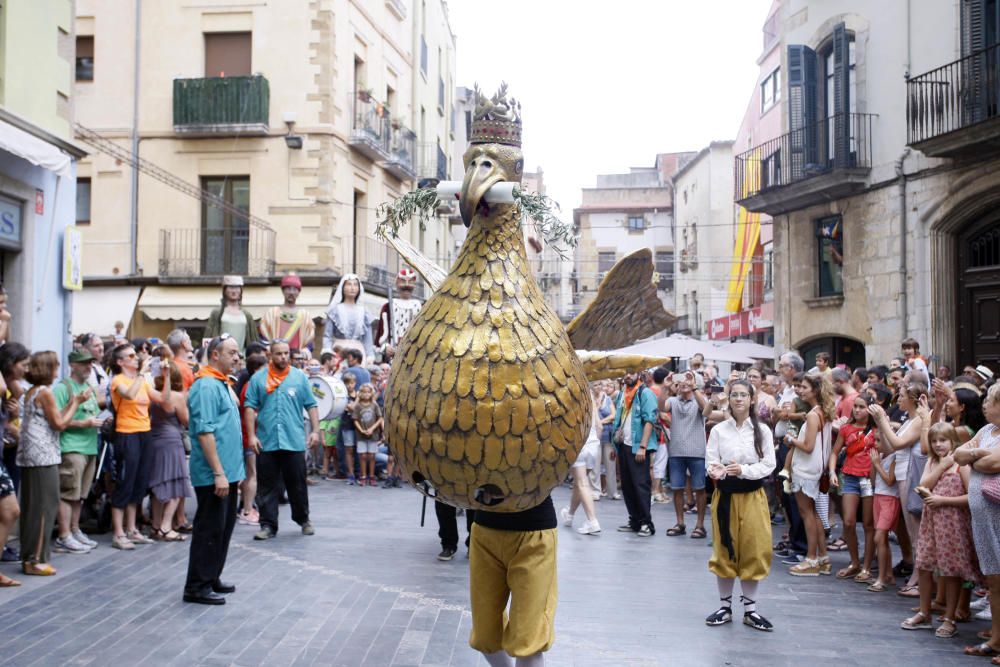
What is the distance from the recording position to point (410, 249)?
411 centimetres

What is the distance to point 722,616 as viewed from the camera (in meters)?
5.72

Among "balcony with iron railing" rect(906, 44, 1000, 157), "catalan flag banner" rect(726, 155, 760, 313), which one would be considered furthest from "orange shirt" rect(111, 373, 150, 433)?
"catalan flag banner" rect(726, 155, 760, 313)

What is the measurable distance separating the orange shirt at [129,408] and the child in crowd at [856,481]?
571 cm

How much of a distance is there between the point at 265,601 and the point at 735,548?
304 centimetres

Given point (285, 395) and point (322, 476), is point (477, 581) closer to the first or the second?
point (285, 395)

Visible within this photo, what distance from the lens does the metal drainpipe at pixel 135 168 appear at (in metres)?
19.1

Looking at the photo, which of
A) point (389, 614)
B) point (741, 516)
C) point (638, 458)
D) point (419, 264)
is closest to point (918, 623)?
point (741, 516)

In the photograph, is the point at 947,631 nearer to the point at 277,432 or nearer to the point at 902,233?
the point at 277,432

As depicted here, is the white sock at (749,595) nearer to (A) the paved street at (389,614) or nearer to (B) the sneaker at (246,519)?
(A) the paved street at (389,614)

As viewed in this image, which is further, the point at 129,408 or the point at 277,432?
the point at 277,432

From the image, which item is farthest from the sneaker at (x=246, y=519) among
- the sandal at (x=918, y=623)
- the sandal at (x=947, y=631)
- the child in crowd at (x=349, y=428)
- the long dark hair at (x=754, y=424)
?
the sandal at (x=947, y=631)

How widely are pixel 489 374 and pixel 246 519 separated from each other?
6737 mm

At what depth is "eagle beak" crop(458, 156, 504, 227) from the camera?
10.1 ft

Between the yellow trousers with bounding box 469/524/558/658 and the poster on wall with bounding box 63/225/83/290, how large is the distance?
842 cm
